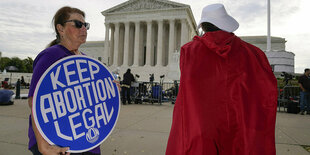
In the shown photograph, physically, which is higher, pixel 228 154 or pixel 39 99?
pixel 39 99

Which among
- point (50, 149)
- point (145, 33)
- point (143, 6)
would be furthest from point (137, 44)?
point (50, 149)

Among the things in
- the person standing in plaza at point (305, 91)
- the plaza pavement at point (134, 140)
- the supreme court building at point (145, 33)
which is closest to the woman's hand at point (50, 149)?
the plaza pavement at point (134, 140)

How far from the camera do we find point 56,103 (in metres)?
1.23

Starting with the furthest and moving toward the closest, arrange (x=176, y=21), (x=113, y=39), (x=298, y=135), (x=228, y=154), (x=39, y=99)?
(x=113, y=39)
(x=176, y=21)
(x=298, y=135)
(x=228, y=154)
(x=39, y=99)

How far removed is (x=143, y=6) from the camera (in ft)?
134

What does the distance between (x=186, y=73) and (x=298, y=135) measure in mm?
4616

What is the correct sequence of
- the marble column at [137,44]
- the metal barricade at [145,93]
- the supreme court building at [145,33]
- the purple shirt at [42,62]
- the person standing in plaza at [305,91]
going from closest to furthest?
1. the purple shirt at [42,62]
2. the person standing in plaza at [305,91]
3. the metal barricade at [145,93]
4. the supreme court building at [145,33]
5. the marble column at [137,44]

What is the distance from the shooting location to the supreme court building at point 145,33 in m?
38.5

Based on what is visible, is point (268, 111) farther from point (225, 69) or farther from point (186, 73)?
point (186, 73)

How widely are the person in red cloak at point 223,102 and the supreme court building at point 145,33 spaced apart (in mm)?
33230

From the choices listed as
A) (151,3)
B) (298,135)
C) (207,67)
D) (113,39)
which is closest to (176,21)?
(151,3)

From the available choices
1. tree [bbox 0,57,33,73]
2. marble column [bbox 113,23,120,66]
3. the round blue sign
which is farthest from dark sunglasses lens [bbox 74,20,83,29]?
tree [bbox 0,57,33,73]

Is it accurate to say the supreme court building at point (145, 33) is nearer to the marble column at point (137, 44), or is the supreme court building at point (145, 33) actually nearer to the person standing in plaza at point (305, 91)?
the marble column at point (137, 44)

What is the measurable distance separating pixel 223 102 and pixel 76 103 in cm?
114
